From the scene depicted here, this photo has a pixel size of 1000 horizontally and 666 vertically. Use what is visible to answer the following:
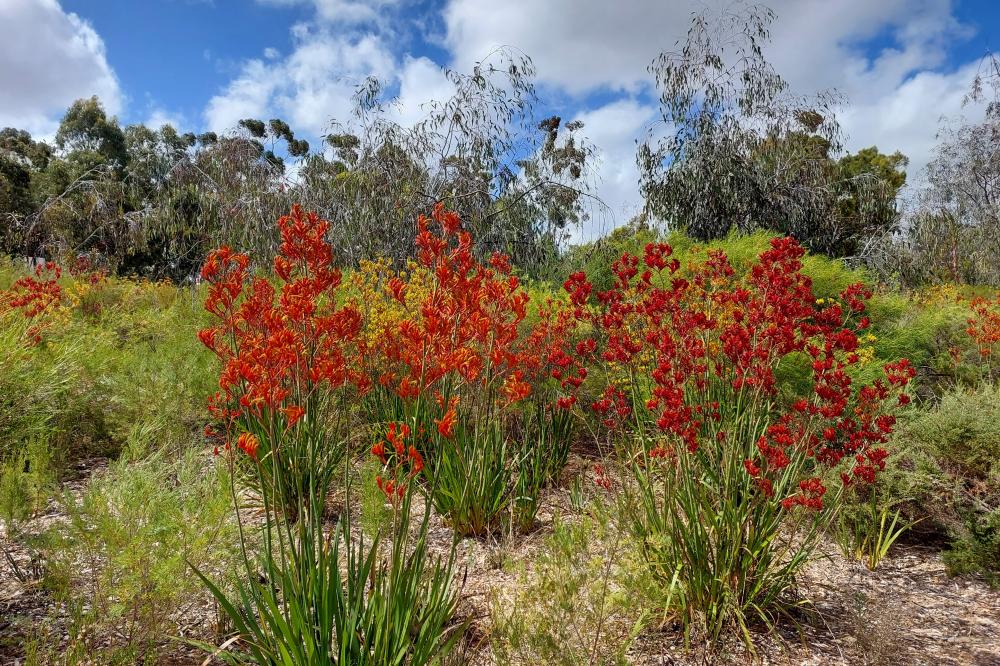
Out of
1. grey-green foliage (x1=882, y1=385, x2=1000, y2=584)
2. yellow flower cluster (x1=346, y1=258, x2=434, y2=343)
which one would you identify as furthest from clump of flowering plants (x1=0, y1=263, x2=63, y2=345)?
grey-green foliage (x1=882, y1=385, x2=1000, y2=584)

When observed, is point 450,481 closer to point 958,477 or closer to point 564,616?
point 564,616

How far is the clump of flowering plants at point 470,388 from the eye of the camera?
80.2 inches

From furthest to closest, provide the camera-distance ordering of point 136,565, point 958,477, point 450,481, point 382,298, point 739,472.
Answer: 1. point 382,298
2. point 958,477
3. point 450,481
4. point 739,472
5. point 136,565

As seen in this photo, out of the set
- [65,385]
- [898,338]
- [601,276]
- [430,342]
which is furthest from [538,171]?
[430,342]

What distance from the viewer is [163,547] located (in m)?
2.26

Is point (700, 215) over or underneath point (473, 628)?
over

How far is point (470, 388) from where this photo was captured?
8.92ft

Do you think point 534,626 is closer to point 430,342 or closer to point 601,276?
point 430,342

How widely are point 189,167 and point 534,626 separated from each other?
10737 millimetres

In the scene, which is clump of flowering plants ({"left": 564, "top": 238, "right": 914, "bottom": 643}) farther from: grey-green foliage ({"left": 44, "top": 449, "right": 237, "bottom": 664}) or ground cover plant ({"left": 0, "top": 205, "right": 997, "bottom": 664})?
grey-green foliage ({"left": 44, "top": 449, "right": 237, "bottom": 664})

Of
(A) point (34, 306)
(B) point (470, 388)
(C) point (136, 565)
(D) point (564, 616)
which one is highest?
(A) point (34, 306)

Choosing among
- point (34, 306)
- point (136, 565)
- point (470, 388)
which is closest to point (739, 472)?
point (470, 388)

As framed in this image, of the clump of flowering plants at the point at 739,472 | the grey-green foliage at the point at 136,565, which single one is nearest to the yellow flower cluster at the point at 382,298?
the grey-green foliage at the point at 136,565

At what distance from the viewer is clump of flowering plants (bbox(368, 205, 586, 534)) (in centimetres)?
204
